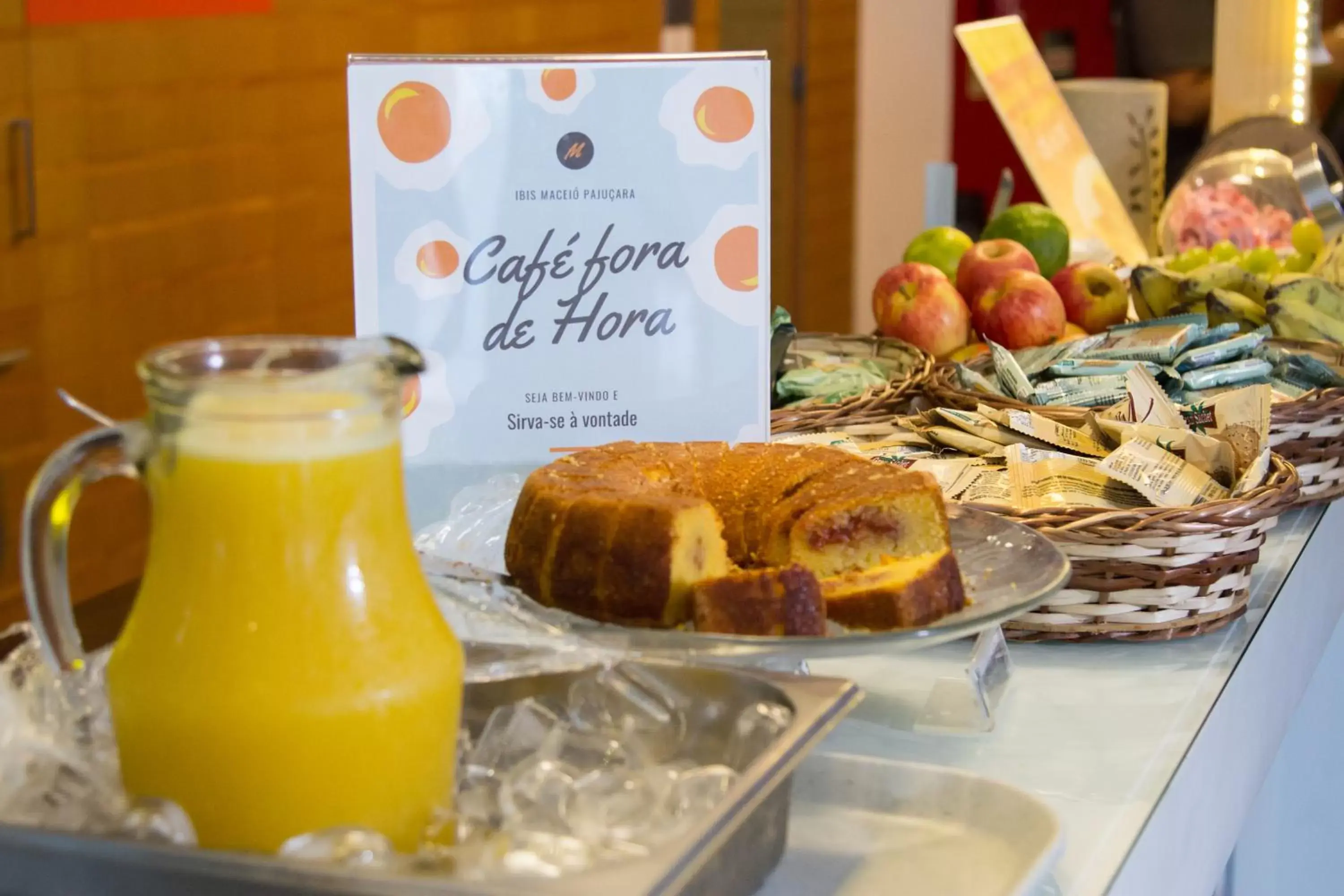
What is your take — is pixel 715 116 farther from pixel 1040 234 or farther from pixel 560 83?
pixel 1040 234

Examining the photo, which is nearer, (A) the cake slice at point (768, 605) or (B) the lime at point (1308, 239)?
(A) the cake slice at point (768, 605)

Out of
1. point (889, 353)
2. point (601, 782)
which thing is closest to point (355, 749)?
point (601, 782)

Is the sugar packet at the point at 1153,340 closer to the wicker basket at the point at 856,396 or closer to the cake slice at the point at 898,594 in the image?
the wicker basket at the point at 856,396

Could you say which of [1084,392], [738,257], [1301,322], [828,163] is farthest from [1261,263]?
[828,163]

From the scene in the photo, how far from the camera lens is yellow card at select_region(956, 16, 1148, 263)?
229cm

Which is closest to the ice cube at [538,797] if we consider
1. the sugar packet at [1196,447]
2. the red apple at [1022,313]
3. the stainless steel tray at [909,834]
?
the stainless steel tray at [909,834]

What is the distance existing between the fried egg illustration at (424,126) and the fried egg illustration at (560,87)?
3 centimetres

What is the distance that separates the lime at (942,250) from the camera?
6.59 feet

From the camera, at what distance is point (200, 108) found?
3096mm

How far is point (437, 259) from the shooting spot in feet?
3.49

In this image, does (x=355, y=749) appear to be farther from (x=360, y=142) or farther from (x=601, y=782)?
(x=360, y=142)

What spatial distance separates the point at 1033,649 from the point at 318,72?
2.71 metres

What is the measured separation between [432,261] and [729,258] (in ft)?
0.66

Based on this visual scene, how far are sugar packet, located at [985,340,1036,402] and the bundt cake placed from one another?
401mm
